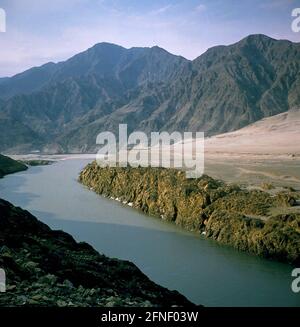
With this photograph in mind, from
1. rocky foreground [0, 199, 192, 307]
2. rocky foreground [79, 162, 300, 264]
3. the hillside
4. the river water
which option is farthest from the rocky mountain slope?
rocky foreground [0, 199, 192, 307]

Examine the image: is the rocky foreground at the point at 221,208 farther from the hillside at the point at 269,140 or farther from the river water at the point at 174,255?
the hillside at the point at 269,140

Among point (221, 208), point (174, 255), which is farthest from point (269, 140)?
point (174, 255)

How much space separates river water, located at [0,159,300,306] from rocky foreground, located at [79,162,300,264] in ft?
3.12

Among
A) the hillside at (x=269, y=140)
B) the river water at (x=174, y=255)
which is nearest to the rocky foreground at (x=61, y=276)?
the river water at (x=174, y=255)

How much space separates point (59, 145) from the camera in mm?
195625

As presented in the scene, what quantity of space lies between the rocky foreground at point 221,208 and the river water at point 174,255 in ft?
3.12

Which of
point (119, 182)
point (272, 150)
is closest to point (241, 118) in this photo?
point (272, 150)

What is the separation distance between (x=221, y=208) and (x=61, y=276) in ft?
67.1

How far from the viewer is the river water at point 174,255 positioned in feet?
67.3

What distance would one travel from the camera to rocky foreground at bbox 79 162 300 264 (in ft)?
83.4

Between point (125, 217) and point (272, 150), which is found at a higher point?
point (272, 150)

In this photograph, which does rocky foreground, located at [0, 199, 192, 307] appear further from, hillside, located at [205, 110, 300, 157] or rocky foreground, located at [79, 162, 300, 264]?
hillside, located at [205, 110, 300, 157]

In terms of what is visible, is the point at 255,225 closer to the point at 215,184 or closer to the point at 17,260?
the point at 215,184
